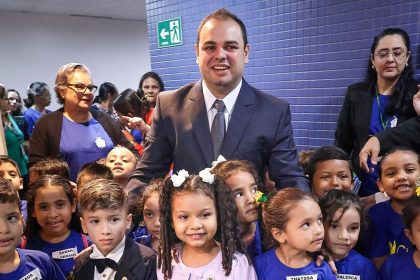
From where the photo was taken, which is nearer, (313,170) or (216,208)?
(216,208)

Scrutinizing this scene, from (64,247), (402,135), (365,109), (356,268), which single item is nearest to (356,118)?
(365,109)

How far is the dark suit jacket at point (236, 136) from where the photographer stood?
1888 mm

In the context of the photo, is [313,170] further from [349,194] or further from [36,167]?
[36,167]

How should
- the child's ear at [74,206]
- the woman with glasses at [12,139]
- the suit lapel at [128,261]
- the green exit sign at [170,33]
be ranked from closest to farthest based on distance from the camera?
the suit lapel at [128,261] < the child's ear at [74,206] < the woman with glasses at [12,139] < the green exit sign at [170,33]

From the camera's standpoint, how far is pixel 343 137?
2.99 m

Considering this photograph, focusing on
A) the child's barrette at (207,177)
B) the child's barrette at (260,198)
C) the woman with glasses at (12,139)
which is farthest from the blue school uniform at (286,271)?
the woman with glasses at (12,139)

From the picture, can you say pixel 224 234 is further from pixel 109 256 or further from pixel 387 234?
pixel 387 234

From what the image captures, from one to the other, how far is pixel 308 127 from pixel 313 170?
1.46 meters

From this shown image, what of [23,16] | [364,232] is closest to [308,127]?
[364,232]

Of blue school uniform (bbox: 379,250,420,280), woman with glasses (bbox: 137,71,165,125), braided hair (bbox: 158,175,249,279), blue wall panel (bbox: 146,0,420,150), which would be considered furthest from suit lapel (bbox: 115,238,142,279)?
woman with glasses (bbox: 137,71,165,125)

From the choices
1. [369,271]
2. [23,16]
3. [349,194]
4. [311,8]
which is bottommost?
[369,271]

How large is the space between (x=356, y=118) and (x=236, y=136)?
50.9 inches

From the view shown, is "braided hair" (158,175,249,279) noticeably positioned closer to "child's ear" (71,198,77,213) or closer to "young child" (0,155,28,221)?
"child's ear" (71,198,77,213)

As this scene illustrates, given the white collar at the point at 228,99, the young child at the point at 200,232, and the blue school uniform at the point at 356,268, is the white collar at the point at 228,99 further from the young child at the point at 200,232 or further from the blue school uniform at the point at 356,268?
the blue school uniform at the point at 356,268
